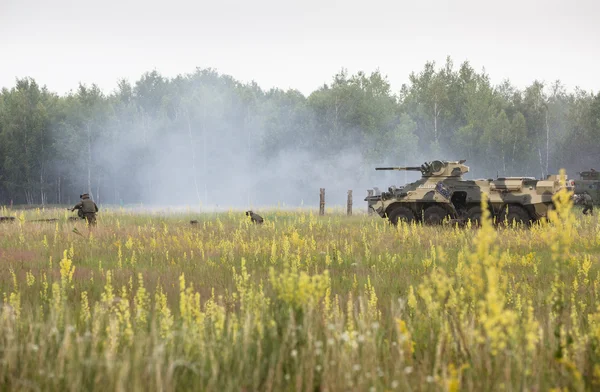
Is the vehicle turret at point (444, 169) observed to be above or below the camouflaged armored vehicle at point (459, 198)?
above

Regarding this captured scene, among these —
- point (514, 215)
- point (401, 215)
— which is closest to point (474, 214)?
point (514, 215)

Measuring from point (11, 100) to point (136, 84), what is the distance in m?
20.3

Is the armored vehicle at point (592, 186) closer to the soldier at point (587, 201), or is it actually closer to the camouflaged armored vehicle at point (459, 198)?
the soldier at point (587, 201)

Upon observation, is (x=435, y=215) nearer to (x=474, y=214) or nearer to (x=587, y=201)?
(x=474, y=214)

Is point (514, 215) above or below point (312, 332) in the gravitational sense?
above

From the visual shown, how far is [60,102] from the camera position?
208 ft

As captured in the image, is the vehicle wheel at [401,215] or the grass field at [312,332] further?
the vehicle wheel at [401,215]

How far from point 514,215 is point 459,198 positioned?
1799mm

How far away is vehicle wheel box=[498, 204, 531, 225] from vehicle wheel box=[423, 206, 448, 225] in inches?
63.6

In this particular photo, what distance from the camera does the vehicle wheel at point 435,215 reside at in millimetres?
17406

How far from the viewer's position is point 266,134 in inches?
2279

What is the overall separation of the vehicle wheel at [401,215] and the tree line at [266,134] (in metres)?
35.7

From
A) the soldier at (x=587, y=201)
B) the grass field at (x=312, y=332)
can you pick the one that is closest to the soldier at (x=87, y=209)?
the grass field at (x=312, y=332)

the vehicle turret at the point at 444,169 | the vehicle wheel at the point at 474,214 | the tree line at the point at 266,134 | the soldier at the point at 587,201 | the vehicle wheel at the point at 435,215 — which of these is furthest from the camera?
the tree line at the point at 266,134
